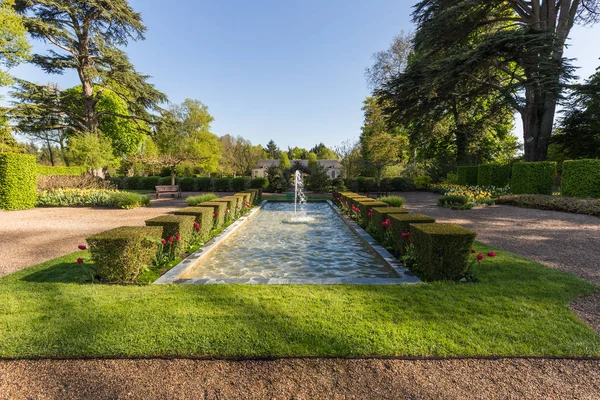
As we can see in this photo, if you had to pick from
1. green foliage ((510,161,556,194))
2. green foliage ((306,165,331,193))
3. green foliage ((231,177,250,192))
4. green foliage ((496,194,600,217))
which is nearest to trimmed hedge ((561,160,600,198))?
green foliage ((510,161,556,194))

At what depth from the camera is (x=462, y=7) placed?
14070 millimetres

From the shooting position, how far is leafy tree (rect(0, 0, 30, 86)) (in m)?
16.5

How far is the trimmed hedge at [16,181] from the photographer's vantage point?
A: 13.1 meters

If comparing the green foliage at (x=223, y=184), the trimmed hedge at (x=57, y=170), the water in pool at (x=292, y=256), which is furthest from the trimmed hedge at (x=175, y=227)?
the green foliage at (x=223, y=184)

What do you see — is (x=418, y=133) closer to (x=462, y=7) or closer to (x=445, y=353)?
(x=462, y=7)

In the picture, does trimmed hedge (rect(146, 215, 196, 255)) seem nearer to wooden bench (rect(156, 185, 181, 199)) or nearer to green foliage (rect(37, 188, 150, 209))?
green foliage (rect(37, 188, 150, 209))

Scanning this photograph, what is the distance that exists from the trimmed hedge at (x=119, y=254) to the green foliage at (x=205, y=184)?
23.8 m

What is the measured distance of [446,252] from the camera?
4.50 meters

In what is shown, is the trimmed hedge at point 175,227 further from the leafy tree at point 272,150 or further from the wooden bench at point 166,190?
the leafy tree at point 272,150

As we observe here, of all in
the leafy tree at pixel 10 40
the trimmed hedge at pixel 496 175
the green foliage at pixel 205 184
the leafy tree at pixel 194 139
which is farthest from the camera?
the leafy tree at pixel 194 139

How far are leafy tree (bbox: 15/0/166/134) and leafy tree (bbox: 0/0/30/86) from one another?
97cm

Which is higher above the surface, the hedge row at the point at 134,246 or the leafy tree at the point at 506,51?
the leafy tree at the point at 506,51

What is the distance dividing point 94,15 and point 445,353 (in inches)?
1107

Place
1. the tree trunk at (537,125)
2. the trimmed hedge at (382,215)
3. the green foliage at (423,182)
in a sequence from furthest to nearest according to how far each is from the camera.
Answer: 1. the green foliage at (423,182)
2. the tree trunk at (537,125)
3. the trimmed hedge at (382,215)
